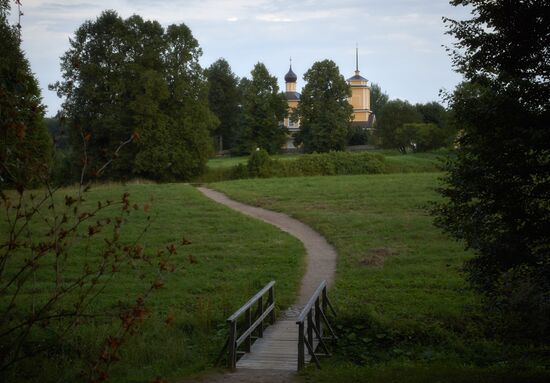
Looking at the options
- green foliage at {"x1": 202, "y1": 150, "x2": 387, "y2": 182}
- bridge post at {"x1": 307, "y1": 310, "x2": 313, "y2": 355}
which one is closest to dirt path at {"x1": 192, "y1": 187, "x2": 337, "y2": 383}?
bridge post at {"x1": 307, "y1": 310, "x2": 313, "y2": 355}

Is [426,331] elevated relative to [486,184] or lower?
lower

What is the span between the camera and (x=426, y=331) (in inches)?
546

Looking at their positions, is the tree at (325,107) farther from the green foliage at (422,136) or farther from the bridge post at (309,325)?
the bridge post at (309,325)

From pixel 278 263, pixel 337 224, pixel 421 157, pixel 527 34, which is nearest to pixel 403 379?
pixel 527 34

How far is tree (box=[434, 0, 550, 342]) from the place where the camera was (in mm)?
10234

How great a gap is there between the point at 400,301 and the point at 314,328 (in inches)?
165

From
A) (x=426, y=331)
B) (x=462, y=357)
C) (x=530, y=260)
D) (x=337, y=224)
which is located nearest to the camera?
(x=530, y=260)

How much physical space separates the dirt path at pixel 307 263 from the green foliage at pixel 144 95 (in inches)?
645

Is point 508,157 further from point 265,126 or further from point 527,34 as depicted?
point 265,126

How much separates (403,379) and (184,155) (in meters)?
42.0

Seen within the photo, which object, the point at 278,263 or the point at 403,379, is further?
the point at 278,263

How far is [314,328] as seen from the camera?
1216 cm

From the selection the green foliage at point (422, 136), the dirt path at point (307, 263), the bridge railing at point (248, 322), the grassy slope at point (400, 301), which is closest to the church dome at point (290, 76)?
the green foliage at point (422, 136)

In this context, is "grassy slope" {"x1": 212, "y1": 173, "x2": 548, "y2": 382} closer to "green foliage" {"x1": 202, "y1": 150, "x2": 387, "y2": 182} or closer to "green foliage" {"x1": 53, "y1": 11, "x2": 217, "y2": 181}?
"green foliage" {"x1": 202, "y1": 150, "x2": 387, "y2": 182}
